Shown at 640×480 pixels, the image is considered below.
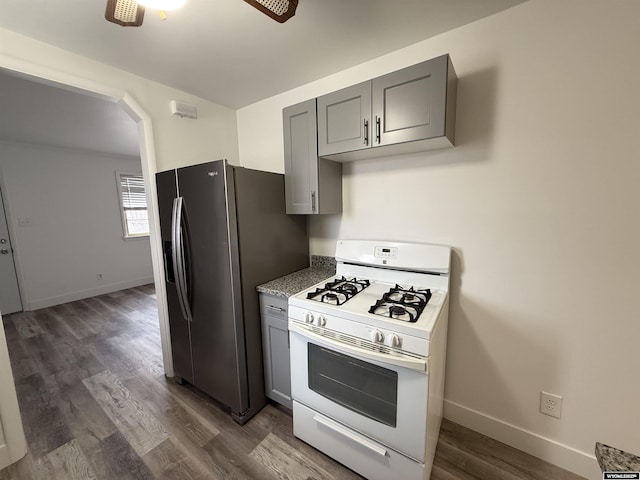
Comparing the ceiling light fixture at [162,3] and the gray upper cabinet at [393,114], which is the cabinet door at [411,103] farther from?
the ceiling light fixture at [162,3]

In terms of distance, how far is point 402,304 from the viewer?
1.43m

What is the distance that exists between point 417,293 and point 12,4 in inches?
102

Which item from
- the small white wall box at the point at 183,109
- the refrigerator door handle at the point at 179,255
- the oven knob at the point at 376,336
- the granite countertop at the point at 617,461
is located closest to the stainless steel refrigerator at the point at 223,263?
the refrigerator door handle at the point at 179,255

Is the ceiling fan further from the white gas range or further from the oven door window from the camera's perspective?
the oven door window

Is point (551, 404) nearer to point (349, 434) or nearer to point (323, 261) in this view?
point (349, 434)

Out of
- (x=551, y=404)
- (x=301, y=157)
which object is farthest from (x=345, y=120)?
(x=551, y=404)

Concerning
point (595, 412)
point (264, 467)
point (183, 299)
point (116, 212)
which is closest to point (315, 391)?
point (264, 467)

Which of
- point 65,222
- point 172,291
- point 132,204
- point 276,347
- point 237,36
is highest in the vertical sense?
point 237,36

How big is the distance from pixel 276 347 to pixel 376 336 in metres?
0.88

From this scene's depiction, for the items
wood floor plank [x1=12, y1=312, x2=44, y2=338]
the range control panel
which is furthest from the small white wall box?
wood floor plank [x1=12, y1=312, x2=44, y2=338]

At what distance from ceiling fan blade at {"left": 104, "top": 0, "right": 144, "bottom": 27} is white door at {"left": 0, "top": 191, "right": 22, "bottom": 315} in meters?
4.50

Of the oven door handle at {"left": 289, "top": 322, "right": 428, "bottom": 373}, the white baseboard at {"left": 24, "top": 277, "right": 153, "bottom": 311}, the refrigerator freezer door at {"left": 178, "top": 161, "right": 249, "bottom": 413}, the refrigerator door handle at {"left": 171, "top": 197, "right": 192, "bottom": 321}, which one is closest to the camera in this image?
the oven door handle at {"left": 289, "top": 322, "right": 428, "bottom": 373}

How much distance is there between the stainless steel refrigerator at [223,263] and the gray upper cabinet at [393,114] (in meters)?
0.59

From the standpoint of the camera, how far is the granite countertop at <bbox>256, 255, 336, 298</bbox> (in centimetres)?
174
